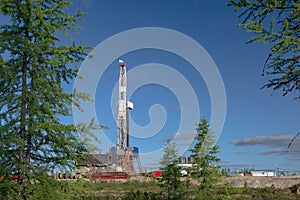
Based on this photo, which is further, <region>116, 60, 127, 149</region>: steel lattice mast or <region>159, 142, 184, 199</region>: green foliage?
<region>116, 60, 127, 149</region>: steel lattice mast

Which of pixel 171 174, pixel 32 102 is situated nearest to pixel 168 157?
pixel 171 174

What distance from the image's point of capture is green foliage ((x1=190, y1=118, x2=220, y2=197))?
51.4 feet

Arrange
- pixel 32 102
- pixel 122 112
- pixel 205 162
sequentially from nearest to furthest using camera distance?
pixel 32 102, pixel 205 162, pixel 122 112

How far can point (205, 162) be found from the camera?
15773 mm

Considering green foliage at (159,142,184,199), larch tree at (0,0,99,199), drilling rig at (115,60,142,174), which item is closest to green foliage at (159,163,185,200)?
green foliage at (159,142,184,199)

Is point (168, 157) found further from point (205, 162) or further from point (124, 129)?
point (124, 129)

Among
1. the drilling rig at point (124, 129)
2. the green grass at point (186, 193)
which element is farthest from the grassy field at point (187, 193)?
the drilling rig at point (124, 129)

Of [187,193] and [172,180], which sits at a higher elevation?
[172,180]

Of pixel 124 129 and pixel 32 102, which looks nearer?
pixel 32 102

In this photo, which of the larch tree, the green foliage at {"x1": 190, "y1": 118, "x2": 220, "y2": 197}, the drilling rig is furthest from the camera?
the drilling rig

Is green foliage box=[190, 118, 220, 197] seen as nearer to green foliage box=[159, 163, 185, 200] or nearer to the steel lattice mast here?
green foliage box=[159, 163, 185, 200]

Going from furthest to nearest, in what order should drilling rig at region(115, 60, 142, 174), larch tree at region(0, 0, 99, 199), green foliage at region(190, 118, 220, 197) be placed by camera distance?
1. drilling rig at region(115, 60, 142, 174)
2. green foliage at region(190, 118, 220, 197)
3. larch tree at region(0, 0, 99, 199)

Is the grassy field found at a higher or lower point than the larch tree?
lower

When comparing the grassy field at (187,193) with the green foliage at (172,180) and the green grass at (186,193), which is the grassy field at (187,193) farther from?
the green foliage at (172,180)
